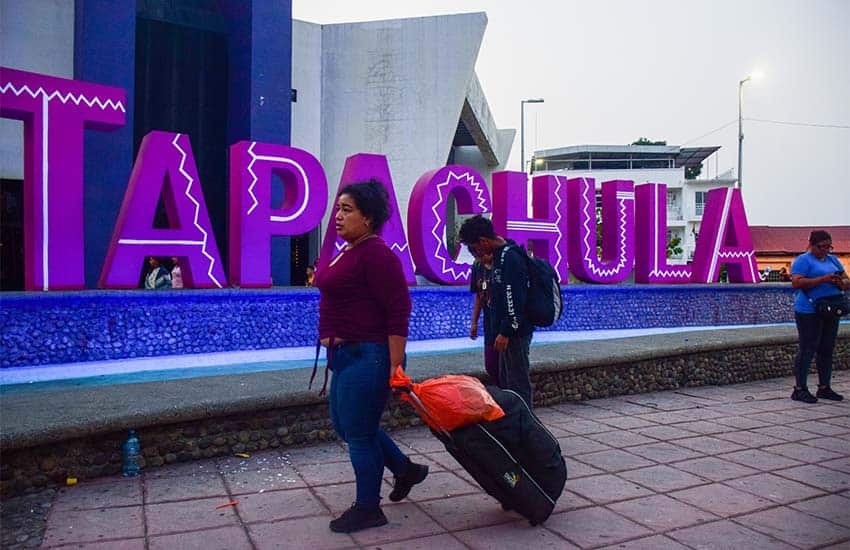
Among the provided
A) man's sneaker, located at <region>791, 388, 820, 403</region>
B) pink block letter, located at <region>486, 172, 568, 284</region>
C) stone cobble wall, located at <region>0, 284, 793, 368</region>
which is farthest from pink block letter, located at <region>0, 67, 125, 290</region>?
man's sneaker, located at <region>791, 388, 820, 403</region>

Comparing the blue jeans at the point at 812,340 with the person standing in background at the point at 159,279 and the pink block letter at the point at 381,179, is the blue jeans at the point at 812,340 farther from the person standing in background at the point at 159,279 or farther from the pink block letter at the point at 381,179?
the person standing in background at the point at 159,279

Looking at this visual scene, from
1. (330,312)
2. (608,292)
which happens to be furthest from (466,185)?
(330,312)

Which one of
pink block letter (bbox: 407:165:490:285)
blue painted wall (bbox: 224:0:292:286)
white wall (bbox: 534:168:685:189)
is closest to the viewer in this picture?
pink block letter (bbox: 407:165:490:285)

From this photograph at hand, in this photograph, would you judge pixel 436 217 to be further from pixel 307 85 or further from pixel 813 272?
pixel 307 85

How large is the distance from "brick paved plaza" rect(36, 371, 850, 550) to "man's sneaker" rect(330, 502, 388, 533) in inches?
2.0

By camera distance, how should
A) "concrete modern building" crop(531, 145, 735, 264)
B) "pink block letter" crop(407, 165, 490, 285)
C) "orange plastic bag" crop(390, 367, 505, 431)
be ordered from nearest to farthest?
"orange plastic bag" crop(390, 367, 505, 431) → "pink block letter" crop(407, 165, 490, 285) → "concrete modern building" crop(531, 145, 735, 264)

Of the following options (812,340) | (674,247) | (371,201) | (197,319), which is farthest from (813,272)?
(674,247)

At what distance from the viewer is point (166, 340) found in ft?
27.4

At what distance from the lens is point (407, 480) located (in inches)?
155

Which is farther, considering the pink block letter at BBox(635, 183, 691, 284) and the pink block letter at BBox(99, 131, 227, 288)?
the pink block letter at BBox(635, 183, 691, 284)

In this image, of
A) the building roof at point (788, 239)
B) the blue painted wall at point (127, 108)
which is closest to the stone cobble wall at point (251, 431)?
the blue painted wall at point (127, 108)

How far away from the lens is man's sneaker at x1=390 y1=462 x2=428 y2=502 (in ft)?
12.8

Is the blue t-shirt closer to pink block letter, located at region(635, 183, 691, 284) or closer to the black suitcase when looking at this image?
the black suitcase

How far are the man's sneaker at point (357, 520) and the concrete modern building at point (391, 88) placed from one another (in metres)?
13.7
